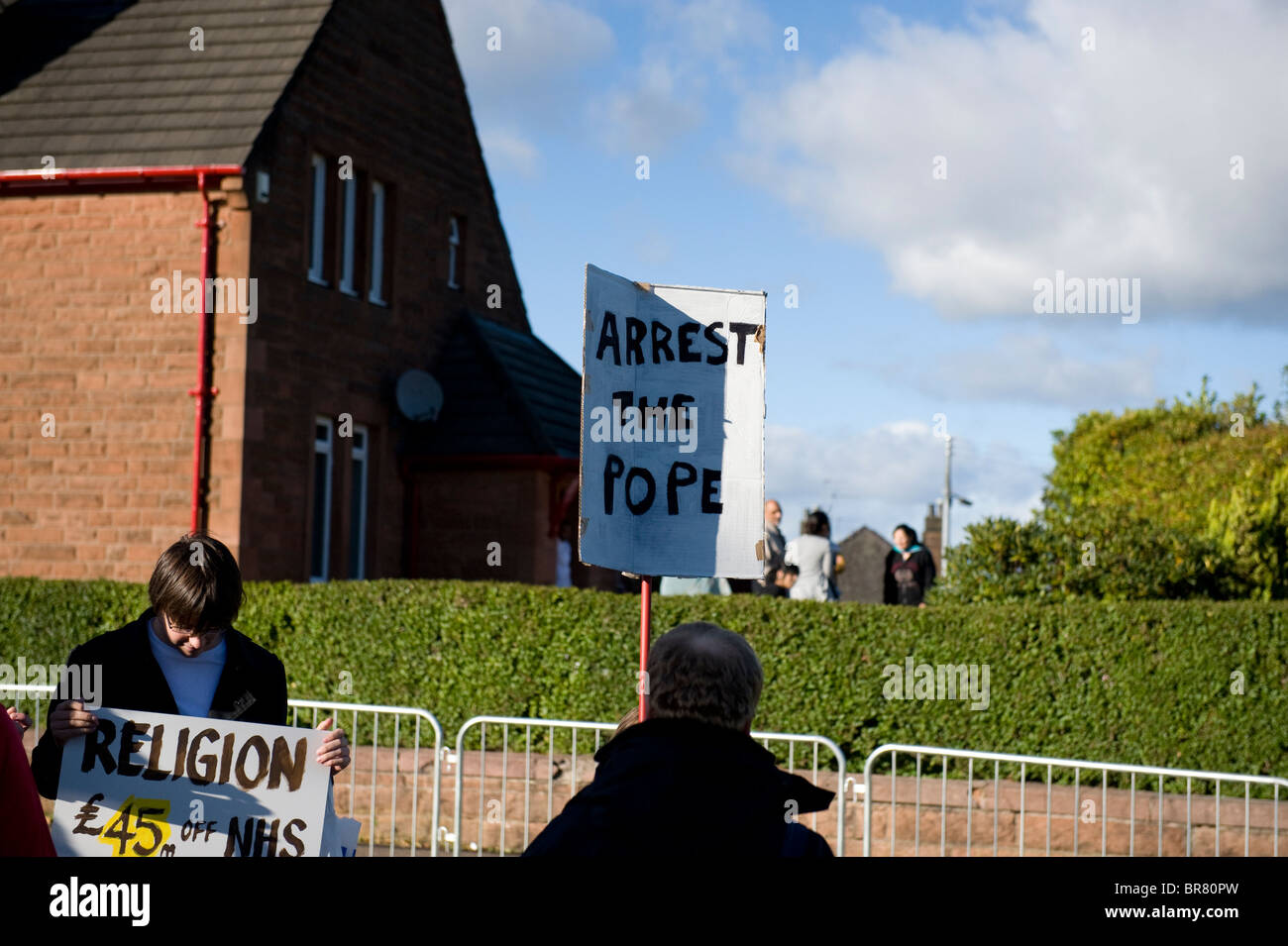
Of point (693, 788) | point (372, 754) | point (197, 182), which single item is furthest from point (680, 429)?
point (197, 182)

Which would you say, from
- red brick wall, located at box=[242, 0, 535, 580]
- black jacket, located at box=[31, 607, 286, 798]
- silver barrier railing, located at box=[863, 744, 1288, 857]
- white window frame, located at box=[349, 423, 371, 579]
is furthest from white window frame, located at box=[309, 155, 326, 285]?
black jacket, located at box=[31, 607, 286, 798]

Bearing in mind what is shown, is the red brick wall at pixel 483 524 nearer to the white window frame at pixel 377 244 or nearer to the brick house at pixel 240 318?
the brick house at pixel 240 318

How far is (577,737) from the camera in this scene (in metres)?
10.5

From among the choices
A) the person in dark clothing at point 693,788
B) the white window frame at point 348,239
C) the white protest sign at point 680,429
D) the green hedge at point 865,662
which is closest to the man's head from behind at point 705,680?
the person in dark clothing at point 693,788

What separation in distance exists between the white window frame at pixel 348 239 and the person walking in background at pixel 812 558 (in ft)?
21.8

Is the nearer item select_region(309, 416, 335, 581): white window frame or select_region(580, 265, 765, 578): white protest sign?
select_region(580, 265, 765, 578): white protest sign

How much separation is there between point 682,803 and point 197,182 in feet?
42.9

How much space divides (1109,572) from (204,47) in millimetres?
11580

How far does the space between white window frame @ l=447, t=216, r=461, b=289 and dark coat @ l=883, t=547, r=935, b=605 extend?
24.3 ft

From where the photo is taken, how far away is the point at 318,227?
16219mm

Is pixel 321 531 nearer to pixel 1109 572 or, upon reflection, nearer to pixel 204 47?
pixel 204 47

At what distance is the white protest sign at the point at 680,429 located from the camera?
5430 mm

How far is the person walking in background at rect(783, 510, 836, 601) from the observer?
514 inches

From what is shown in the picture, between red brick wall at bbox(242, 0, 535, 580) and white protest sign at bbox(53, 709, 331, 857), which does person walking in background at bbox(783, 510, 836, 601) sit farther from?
white protest sign at bbox(53, 709, 331, 857)
